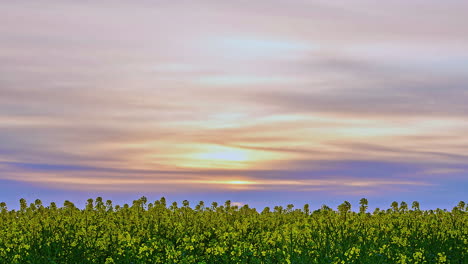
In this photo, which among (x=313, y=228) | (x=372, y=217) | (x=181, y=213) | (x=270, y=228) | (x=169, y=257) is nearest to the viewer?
(x=169, y=257)

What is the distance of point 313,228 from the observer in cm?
1593

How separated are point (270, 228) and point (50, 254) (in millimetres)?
7156

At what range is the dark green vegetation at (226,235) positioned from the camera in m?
12.9

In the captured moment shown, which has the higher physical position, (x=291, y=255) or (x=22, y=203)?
(x=22, y=203)

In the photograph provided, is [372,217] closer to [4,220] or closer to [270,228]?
[270,228]

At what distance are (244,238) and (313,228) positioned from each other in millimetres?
1944

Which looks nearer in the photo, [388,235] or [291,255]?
[291,255]

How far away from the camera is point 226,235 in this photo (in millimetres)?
14172

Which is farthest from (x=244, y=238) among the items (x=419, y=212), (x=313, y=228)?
(x=419, y=212)

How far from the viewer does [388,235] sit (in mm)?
16234

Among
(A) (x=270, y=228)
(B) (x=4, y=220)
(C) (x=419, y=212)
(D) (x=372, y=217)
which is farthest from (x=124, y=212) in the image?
(C) (x=419, y=212)

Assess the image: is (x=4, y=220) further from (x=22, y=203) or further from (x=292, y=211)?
(x=292, y=211)

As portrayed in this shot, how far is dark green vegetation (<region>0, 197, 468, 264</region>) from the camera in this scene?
1285 cm

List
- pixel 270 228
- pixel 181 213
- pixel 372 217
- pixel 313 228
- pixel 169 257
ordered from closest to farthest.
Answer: pixel 169 257
pixel 313 228
pixel 270 228
pixel 372 217
pixel 181 213
